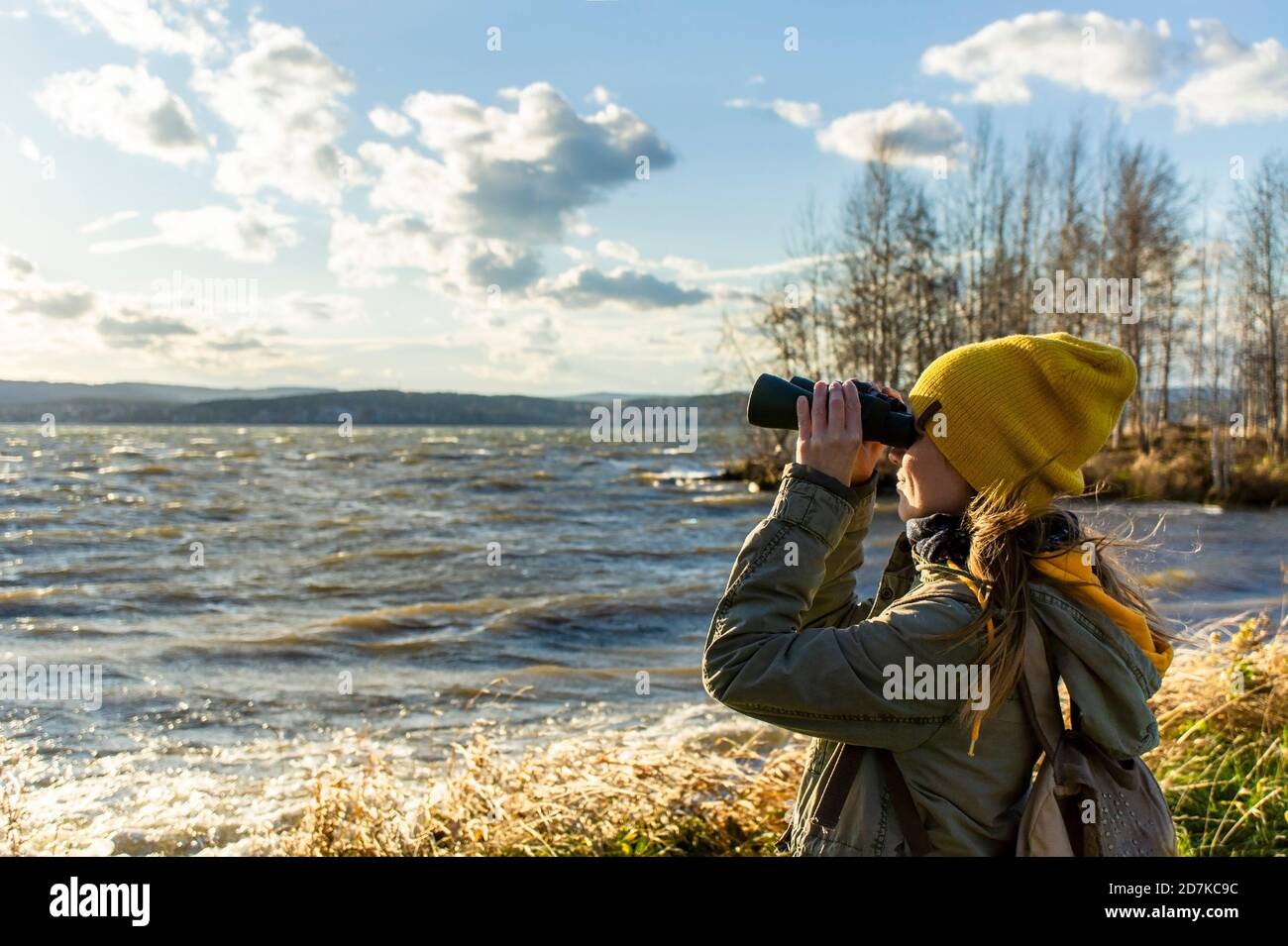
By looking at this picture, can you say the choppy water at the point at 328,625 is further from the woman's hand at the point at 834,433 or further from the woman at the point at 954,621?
the woman's hand at the point at 834,433

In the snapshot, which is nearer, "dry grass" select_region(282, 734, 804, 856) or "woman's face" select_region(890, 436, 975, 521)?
"woman's face" select_region(890, 436, 975, 521)

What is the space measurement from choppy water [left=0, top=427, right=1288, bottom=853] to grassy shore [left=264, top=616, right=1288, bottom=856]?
3.03 ft

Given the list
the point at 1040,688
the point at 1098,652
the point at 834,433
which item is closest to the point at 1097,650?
the point at 1098,652

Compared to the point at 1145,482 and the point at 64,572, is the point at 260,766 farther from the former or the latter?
the point at 1145,482

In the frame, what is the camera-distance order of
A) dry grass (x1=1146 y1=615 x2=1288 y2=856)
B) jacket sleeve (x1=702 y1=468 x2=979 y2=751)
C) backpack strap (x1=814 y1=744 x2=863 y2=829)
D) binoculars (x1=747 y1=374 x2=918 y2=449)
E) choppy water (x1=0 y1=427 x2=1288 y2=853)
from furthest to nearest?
choppy water (x1=0 y1=427 x2=1288 y2=853)
dry grass (x1=1146 y1=615 x2=1288 y2=856)
binoculars (x1=747 y1=374 x2=918 y2=449)
backpack strap (x1=814 y1=744 x2=863 y2=829)
jacket sleeve (x1=702 y1=468 x2=979 y2=751)

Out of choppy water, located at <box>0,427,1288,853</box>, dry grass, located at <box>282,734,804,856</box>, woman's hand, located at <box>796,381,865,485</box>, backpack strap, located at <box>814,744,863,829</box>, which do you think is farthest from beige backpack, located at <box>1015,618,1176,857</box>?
dry grass, located at <box>282,734,804,856</box>

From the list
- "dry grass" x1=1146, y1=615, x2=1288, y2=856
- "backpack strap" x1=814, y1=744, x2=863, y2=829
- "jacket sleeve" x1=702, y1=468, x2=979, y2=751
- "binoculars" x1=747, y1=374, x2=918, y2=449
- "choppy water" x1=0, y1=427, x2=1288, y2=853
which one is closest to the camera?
"jacket sleeve" x1=702, y1=468, x2=979, y2=751

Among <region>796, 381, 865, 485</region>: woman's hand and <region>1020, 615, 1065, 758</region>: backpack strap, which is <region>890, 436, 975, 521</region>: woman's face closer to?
<region>796, 381, 865, 485</region>: woman's hand

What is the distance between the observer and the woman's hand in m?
1.97

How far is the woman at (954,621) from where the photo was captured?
5.98ft

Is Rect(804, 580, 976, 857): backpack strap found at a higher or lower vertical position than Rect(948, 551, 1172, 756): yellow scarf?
lower

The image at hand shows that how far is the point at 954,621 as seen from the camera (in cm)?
183

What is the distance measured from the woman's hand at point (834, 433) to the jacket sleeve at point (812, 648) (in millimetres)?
54
